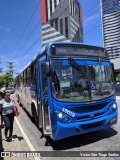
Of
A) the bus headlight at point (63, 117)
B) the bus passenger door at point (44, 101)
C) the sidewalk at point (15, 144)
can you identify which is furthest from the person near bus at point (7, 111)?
the bus headlight at point (63, 117)

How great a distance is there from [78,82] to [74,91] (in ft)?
0.98

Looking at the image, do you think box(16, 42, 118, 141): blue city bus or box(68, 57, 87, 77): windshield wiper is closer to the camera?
box(16, 42, 118, 141): blue city bus

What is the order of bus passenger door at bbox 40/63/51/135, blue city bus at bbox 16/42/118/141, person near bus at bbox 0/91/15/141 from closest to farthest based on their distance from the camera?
blue city bus at bbox 16/42/118/141
bus passenger door at bbox 40/63/51/135
person near bus at bbox 0/91/15/141

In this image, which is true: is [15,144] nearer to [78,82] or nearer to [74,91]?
[74,91]

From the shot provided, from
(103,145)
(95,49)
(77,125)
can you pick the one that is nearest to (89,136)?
(103,145)

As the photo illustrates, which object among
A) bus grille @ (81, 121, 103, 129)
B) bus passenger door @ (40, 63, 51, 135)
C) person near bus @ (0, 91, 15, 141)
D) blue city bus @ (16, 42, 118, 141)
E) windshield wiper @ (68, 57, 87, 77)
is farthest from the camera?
person near bus @ (0, 91, 15, 141)

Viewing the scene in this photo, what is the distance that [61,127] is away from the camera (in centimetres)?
500

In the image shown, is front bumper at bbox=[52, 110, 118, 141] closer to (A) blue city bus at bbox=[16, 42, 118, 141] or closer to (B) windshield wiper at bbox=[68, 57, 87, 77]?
(A) blue city bus at bbox=[16, 42, 118, 141]

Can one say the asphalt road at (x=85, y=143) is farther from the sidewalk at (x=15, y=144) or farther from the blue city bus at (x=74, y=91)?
the blue city bus at (x=74, y=91)

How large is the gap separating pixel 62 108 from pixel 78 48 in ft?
6.48

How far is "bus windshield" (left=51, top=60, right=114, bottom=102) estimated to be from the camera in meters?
5.28

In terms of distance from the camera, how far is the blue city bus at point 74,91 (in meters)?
5.12

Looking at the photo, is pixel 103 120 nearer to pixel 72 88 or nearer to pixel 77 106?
pixel 77 106

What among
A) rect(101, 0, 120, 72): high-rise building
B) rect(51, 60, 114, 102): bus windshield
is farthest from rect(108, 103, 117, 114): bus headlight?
rect(101, 0, 120, 72): high-rise building
